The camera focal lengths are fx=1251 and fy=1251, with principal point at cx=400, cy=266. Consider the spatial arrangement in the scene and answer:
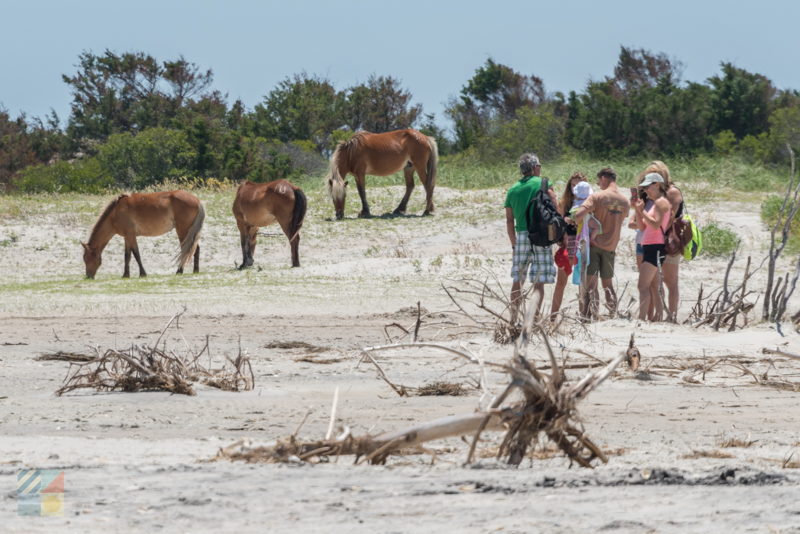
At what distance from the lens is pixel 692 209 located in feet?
77.1

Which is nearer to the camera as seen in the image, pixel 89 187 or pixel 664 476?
pixel 664 476

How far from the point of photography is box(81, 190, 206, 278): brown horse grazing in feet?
66.5

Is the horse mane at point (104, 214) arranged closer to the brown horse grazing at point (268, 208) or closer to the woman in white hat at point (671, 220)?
the brown horse grazing at point (268, 208)

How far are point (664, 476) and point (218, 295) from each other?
36.7 feet

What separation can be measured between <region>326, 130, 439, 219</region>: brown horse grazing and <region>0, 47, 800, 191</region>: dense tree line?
40.2 ft

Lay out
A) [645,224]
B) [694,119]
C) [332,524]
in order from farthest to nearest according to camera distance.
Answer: [694,119] < [645,224] < [332,524]

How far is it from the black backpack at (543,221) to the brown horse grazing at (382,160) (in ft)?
46.9

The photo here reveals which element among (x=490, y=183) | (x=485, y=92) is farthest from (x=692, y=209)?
(x=485, y=92)

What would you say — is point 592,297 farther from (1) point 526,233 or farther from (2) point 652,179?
(2) point 652,179

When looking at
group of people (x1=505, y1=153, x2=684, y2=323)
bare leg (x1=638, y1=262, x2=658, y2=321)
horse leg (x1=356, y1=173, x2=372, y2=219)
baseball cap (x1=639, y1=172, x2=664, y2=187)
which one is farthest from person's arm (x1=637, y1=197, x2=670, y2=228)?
horse leg (x1=356, y1=173, x2=372, y2=219)

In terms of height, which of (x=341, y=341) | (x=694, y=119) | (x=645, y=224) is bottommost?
(x=341, y=341)

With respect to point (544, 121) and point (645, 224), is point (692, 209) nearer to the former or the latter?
point (645, 224)

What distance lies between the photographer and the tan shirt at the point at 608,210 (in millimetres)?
11391

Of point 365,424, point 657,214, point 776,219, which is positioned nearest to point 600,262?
point 657,214
